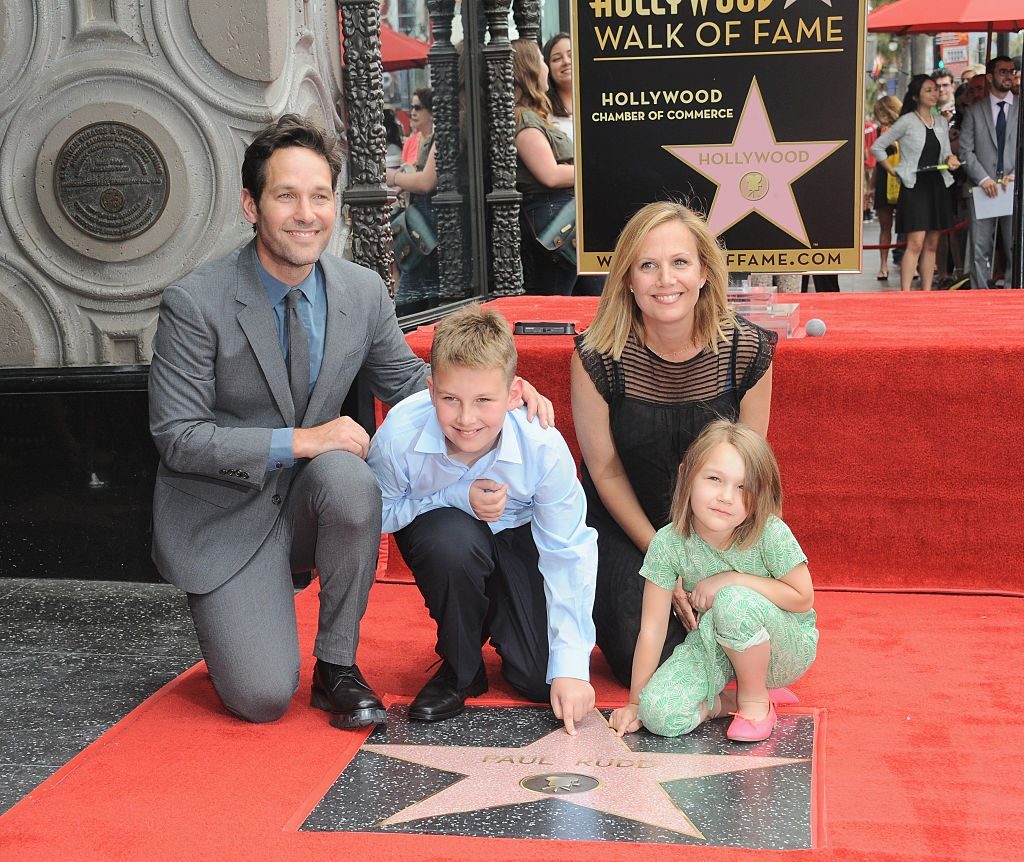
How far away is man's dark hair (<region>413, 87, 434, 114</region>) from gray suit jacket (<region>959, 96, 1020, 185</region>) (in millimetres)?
4630

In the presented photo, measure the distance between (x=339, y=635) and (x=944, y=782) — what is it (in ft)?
3.94

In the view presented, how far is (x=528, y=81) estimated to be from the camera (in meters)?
5.32

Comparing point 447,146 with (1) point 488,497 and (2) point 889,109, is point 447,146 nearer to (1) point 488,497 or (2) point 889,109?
(1) point 488,497

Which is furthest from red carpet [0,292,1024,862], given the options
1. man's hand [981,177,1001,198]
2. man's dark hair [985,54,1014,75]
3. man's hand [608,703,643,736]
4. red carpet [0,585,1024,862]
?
man's dark hair [985,54,1014,75]

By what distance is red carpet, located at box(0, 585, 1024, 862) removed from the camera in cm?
202

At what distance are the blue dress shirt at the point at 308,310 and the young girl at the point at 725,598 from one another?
81cm

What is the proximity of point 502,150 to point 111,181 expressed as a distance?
6.63ft

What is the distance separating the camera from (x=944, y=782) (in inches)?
86.9

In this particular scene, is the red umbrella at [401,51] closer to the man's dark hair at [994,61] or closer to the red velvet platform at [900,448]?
the red velvet platform at [900,448]

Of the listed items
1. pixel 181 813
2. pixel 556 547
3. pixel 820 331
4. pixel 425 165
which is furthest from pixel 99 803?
pixel 425 165

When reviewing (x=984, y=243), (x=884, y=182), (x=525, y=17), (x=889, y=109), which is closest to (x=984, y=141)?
(x=984, y=243)

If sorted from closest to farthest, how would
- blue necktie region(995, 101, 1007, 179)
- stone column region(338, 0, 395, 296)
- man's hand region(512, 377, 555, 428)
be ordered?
man's hand region(512, 377, 555, 428) → stone column region(338, 0, 395, 296) → blue necktie region(995, 101, 1007, 179)

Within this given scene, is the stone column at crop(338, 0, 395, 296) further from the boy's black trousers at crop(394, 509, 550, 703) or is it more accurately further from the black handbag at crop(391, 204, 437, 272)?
the boy's black trousers at crop(394, 509, 550, 703)

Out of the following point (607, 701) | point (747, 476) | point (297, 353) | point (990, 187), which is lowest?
point (607, 701)
